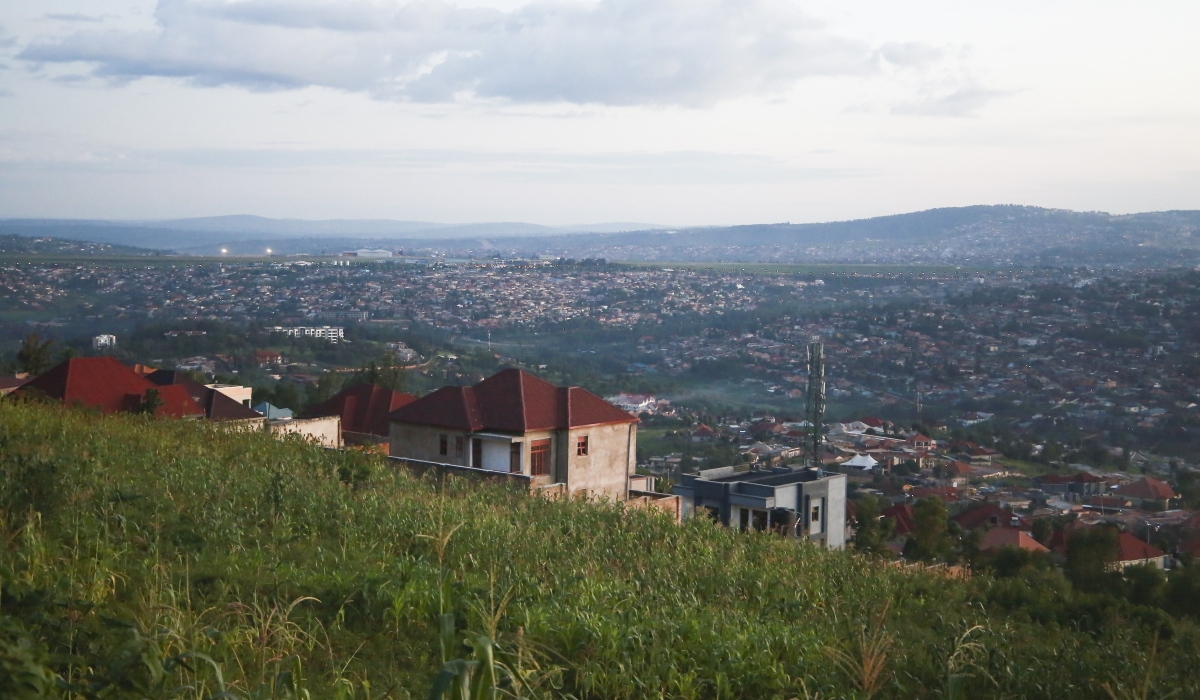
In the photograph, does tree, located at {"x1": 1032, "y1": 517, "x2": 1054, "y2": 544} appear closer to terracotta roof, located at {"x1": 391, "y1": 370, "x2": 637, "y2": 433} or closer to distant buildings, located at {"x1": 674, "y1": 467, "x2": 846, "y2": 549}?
distant buildings, located at {"x1": 674, "y1": 467, "x2": 846, "y2": 549}

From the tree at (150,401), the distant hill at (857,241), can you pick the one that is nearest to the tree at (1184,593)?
the tree at (150,401)

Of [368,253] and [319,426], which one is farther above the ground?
[368,253]

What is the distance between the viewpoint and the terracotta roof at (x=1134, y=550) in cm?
2015

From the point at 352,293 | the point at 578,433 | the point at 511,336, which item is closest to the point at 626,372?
the point at 511,336

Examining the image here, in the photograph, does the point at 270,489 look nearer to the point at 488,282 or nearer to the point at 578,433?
the point at 578,433

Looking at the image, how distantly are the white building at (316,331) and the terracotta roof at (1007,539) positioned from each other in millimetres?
42788

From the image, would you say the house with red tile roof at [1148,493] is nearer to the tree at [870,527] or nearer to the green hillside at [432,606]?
the tree at [870,527]

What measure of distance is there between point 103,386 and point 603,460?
403 inches

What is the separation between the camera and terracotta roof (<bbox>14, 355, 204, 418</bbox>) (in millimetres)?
19828

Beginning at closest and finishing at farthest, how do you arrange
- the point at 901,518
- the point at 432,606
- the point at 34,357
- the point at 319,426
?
the point at 432,606, the point at 319,426, the point at 901,518, the point at 34,357

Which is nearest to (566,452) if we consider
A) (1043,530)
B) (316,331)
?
(1043,530)

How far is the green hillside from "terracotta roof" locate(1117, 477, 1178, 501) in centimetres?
2339

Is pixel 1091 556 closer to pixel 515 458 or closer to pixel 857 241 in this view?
pixel 515 458

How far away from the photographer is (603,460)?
20.6 metres
